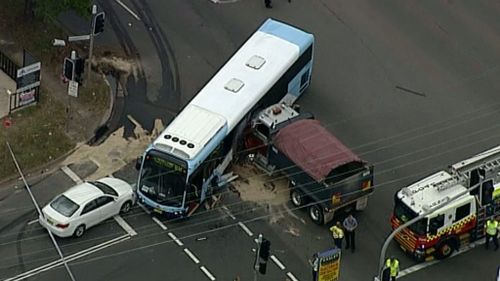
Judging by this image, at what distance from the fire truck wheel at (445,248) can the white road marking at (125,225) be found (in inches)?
431

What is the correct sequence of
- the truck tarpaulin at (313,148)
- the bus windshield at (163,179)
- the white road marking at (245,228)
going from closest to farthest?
the bus windshield at (163,179) < the truck tarpaulin at (313,148) < the white road marking at (245,228)

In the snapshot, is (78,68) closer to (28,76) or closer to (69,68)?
(69,68)

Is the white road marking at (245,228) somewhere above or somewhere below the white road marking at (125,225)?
above

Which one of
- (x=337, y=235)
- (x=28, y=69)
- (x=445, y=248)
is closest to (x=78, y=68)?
(x=28, y=69)

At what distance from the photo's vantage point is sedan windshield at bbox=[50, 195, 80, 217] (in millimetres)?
46344

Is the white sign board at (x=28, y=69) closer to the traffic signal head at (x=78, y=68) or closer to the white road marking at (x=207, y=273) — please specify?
the traffic signal head at (x=78, y=68)

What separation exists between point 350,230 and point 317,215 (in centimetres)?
185

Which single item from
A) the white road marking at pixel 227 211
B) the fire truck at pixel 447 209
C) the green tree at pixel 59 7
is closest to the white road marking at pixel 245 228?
the white road marking at pixel 227 211

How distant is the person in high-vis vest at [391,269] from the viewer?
42.1m

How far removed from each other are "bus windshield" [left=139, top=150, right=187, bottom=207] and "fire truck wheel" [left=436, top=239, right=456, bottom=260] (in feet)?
30.8

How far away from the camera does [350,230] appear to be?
4672cm

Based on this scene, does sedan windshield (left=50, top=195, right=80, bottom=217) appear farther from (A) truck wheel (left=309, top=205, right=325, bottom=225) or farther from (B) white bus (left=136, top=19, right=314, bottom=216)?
(A) truck wheel (left=309, top=205, right=325, bottom=225)

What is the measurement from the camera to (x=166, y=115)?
53.6m

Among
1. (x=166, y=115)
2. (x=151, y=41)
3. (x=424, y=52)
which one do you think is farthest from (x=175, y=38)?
(x=424, y=52)
